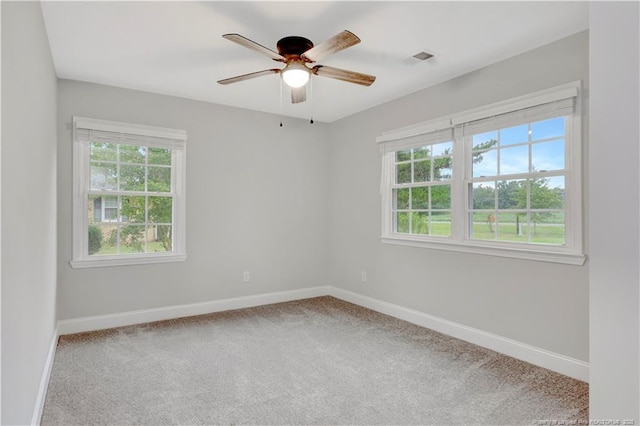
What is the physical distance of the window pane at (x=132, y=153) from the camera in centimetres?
397

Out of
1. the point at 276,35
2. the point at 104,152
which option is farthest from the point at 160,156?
the point at 276,35

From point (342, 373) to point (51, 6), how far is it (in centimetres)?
321

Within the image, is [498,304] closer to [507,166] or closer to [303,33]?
[507,166]

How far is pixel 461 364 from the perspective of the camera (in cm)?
296

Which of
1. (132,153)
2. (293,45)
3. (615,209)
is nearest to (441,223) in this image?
(293,45)

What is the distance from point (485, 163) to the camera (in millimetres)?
3432

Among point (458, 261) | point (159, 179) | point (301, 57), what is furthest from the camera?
point (159, 179)

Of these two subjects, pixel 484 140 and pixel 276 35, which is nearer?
pixel 276 35

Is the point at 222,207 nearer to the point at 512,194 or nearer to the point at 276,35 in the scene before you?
the point at 276,35

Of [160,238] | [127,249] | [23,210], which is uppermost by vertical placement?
[23,210]

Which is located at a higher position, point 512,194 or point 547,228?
point 512,194

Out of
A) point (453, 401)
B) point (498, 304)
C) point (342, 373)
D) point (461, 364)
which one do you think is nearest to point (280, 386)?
point (342, 373)

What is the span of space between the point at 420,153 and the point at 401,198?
0.58m

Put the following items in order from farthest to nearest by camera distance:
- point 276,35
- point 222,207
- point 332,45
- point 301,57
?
point 222,207 → point 276,35 → point 301,57 → point 332,45
